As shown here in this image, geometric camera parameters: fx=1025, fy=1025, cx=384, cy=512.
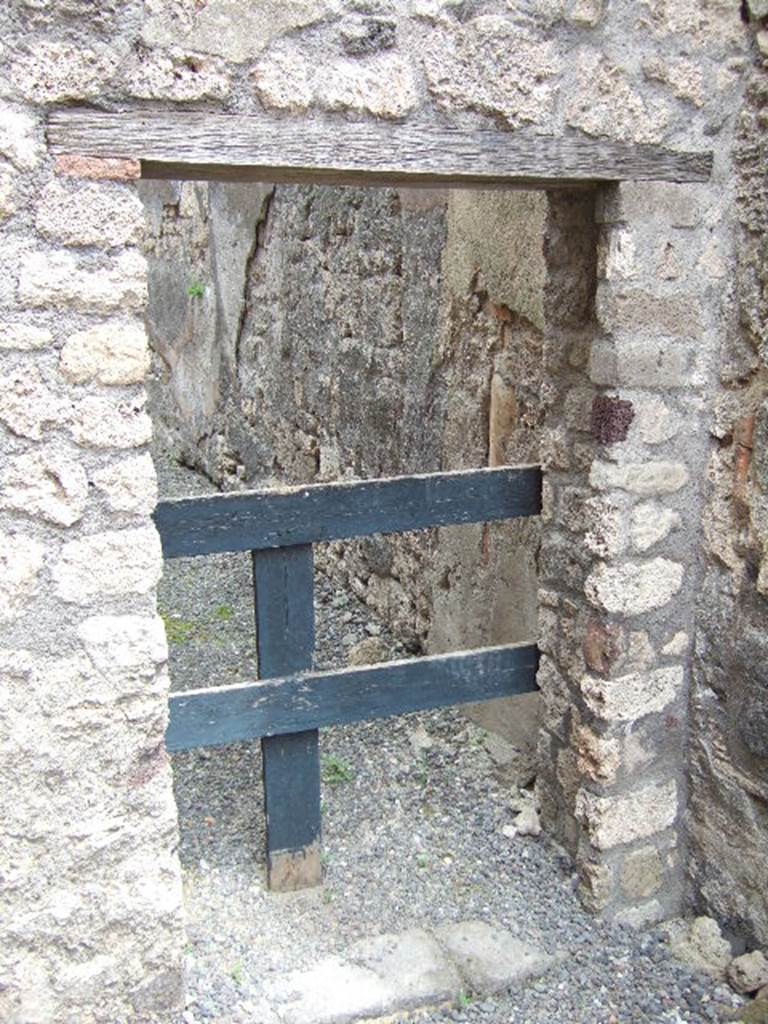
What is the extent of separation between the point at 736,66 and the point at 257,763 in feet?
8.24

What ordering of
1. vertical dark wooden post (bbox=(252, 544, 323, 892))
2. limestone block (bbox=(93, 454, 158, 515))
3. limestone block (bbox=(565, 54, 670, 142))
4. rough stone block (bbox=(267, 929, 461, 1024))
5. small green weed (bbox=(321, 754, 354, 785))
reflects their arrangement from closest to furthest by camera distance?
limestone block (bbox=(93, 454, 158, 515))
limestone block (bbox=(565, 54, 670, 142))
rough stone block (bbox=(267, 929, 461, 1024))
vertical dark wooden post (bbox=(252, 544, 323, 892))
small green weed (bbox=(321, 754, 354, 785))

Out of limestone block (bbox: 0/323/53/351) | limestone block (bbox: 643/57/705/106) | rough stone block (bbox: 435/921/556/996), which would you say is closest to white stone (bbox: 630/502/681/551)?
limestone block (bbox: 643/57/705/106)

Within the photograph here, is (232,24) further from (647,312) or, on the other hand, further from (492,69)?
(647,312)

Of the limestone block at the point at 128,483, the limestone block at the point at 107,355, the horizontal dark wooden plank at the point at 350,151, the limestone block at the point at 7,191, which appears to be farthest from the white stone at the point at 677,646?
the limestone block at the point at 7,191

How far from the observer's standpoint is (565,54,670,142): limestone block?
221 centimetres

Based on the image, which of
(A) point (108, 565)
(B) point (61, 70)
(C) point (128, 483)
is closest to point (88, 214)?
(B) point (61, 70)

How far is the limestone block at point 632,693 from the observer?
2.64 metres

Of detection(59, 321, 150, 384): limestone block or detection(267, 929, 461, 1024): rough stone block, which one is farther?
detection(267, 929, 461, 1024): rough stone block

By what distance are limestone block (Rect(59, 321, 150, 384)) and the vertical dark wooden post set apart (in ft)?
2.32

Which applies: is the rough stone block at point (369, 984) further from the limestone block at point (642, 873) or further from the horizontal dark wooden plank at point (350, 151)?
the horizontal dark wooden plank at point (350, 151)

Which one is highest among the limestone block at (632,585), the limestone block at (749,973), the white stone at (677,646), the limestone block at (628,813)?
the limestone block at (632,585)

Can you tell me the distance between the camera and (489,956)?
2.65 m

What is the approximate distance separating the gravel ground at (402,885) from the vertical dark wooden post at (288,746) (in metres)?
0.10

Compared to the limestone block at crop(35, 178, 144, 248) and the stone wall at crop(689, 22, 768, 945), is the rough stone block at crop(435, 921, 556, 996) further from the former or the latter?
the limestone block at crop(35, 178, 144, 248)
